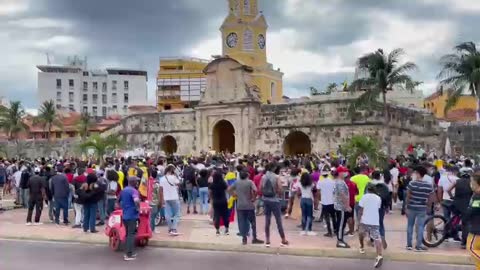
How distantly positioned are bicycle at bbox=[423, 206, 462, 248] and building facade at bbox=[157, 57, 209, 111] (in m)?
59.2

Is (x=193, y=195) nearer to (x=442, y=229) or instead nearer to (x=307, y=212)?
(x=307, y=212)

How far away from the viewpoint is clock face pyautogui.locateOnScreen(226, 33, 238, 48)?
5059 cm

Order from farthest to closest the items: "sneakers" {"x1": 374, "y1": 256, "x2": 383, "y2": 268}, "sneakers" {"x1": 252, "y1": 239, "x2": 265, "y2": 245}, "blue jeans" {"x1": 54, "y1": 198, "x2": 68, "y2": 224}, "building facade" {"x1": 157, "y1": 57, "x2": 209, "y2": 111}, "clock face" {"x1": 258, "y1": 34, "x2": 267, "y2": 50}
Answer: "building facade" {"x1": 157, "y1": 57, "x2": 209, "y2": 111} < "clock face" {"x1": 258, "y1": 34, "x2": 267, "y2": 50} < "blue jeans" {"x1": 54, "y1": 198, "x2": 68, "y2": 224} < "sneakers" {"x1": 252, "y1": 239, "x2": 265, "y2": 245} < "sneakers" {"x1": 374, "y1": 256, "x2": 383, "y2": 268}

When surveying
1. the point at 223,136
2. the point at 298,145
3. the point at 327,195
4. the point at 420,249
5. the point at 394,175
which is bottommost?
the point at 420,249

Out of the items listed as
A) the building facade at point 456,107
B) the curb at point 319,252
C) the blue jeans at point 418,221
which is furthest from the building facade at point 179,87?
the blue jeans at point 418,221

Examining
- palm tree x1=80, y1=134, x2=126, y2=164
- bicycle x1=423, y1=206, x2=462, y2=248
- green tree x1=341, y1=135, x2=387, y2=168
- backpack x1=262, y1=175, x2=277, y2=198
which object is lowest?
bicycle x1=423, y1=206, x2=462, y2=248

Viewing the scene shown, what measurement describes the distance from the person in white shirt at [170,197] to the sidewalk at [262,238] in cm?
32

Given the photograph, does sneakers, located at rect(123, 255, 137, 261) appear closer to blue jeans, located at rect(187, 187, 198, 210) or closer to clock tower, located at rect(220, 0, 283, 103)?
blue jeans, located at rect(187, 187, 198, 210)

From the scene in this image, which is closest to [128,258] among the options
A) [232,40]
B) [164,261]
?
A: [164,261]

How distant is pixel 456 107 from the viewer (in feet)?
163

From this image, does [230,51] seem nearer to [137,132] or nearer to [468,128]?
[137,132]

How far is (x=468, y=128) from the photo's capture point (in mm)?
29562

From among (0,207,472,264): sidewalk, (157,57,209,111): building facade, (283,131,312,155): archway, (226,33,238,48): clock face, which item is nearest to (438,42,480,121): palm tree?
(283,131,312,155): archway

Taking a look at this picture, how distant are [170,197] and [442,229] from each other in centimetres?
617
